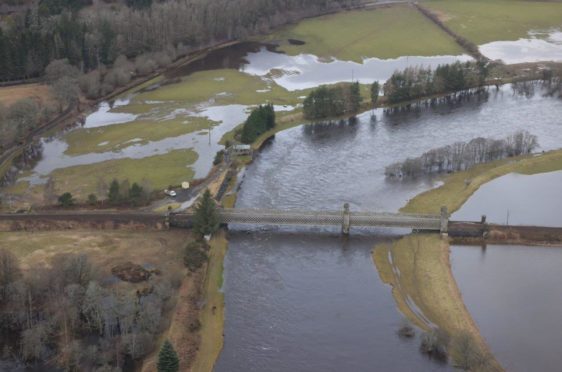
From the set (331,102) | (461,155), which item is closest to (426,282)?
(461,155)

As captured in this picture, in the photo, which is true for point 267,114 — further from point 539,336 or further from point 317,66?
point 539,336

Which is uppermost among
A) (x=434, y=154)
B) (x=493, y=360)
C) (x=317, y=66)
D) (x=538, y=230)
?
(x=317, y=66)

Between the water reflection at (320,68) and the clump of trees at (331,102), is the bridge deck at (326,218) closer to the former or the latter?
the clump of trees at (331,102)

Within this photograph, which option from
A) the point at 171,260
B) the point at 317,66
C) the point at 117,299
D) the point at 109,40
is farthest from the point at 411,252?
the point at 109,40

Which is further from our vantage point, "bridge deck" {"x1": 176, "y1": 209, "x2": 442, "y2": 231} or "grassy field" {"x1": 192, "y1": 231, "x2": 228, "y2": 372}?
"bridge deck" {"x1": 176, "y1": 209, "x2": 442, "y2": 231}

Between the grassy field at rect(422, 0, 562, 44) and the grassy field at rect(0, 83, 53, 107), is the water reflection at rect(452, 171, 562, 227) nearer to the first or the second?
the grassy field at rect(422, 0, 562, 44)

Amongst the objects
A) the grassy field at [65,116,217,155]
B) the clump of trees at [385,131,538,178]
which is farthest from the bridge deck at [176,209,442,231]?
the grassy field at [65,116,217,155]
